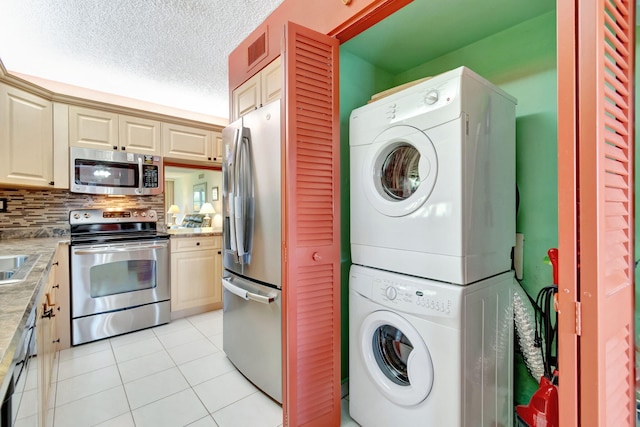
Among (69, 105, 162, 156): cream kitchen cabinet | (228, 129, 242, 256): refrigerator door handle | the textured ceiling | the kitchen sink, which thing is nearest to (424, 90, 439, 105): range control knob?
(228, 129, 242, 256): refrigerator door handle

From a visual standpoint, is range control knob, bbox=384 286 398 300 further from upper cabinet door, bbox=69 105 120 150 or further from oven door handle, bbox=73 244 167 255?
upper cabinet door, bbox=69 105 120 150

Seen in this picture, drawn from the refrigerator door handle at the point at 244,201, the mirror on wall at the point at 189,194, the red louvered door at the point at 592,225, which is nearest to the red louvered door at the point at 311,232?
the refrigerator door handle at the point at 244,201

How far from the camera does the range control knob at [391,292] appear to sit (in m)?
1.35

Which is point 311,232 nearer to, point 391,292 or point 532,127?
point 391,292

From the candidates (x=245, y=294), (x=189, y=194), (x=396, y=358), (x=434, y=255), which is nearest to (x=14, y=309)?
(x=245, y=294)

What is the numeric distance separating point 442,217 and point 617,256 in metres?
0.52

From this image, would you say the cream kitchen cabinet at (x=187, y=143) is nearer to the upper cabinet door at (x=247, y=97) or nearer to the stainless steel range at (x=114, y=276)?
the stainless steel range at (x=114, y=276)

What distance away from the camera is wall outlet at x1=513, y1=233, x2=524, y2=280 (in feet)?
5.41

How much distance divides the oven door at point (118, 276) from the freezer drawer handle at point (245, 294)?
1.19 meters

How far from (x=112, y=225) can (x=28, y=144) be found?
0.97 meters

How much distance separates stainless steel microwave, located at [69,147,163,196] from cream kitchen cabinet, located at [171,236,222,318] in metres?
0.65

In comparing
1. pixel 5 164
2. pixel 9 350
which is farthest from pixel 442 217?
pixel 5 164

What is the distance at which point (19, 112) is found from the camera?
2.29 metres

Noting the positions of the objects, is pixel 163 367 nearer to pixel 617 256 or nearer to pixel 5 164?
pixel 5 164
